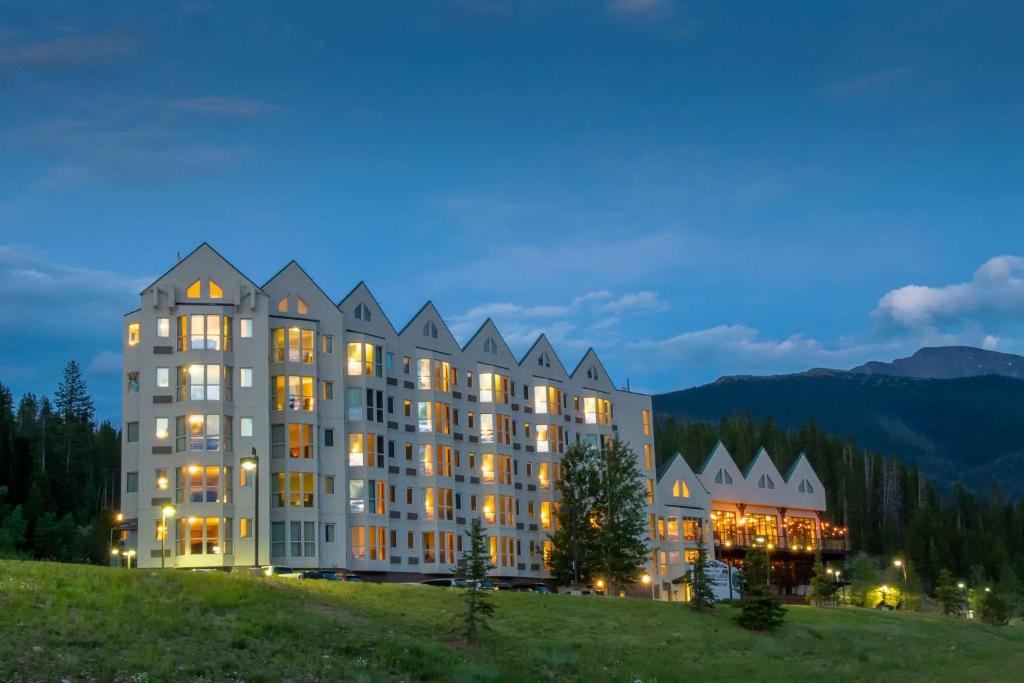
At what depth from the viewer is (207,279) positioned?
8112 cm

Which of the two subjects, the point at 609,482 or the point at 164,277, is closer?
the point at 164,277

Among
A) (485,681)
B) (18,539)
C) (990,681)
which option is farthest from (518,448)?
→ (485,681)

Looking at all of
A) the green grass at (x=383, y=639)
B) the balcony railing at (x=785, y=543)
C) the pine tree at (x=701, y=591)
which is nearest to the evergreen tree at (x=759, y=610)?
the green grass at (x=383, y=639)

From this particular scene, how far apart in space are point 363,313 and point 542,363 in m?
21.0

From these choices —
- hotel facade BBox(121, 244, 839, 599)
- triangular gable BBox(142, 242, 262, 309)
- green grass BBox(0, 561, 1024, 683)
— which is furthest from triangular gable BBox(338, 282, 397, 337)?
green grass BBox(0, 561, 1024, 683)

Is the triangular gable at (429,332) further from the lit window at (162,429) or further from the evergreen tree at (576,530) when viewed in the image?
the lit window at (162,429)

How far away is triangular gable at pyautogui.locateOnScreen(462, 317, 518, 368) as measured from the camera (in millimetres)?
98812

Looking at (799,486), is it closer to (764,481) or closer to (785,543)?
(764,481)

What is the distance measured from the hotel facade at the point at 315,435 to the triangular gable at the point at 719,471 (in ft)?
80.4

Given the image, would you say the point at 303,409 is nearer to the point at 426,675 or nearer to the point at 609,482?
the point at 609,482

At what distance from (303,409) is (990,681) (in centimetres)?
4479

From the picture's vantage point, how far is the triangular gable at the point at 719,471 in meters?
121

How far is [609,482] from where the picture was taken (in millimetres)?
91562

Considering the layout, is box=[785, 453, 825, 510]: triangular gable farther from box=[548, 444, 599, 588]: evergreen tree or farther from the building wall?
box=[548, 444, 599, 588]: evergreen tree
